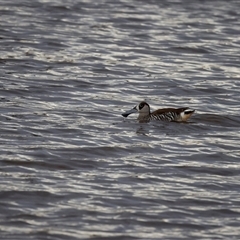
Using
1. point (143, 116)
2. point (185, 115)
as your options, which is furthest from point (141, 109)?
point (185, 115)

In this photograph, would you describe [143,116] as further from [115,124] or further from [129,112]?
[115,124]

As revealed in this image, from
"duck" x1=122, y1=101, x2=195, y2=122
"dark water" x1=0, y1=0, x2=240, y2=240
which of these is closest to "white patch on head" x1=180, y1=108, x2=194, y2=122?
"duck" x1=122, y1=101, x2=195, y2=122

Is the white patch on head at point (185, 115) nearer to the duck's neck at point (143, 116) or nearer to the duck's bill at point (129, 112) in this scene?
the duck's neck at point (143, 116)

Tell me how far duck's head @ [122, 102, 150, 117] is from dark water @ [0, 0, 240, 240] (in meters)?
0.15

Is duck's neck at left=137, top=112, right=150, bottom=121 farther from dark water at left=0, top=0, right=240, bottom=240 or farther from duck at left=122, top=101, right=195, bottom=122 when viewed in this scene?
dark water at left=0, top=0, right=240, bottom=240

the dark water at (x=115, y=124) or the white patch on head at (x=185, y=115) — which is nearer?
the dark water at (x=115, y=124)

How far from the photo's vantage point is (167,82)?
14.6 m

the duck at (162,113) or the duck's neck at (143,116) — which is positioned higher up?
the duck at (162,113)

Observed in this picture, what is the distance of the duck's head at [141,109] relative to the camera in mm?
12305

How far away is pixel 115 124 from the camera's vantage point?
11.9 metres

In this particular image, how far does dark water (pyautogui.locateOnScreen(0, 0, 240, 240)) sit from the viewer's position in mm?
8234

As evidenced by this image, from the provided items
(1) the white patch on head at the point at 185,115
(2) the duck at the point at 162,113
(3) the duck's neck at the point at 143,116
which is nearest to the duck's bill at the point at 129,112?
(2) the duck at the point at 162,113

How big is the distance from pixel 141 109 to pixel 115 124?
0.63 meters

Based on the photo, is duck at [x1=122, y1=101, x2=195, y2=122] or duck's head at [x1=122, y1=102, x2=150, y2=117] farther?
duck's head at [x1=122, y1=102, x2=150, y2=117]
